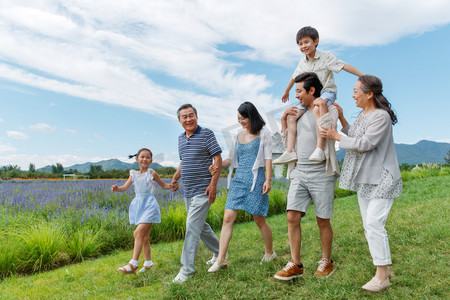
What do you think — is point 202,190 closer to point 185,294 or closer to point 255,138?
point 255,138

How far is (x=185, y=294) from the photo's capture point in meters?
3.51

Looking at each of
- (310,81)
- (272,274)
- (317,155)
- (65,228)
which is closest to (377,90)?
(310,81)

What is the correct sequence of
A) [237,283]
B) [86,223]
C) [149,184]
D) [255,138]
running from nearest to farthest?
[237,283] → [255,138] → [149,184] → [86,223]

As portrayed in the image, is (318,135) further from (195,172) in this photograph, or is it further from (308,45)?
(195,172)

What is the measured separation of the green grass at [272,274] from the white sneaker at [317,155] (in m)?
1.20

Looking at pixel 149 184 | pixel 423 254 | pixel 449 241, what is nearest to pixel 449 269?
pixel 423 254

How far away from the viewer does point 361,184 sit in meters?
3.31

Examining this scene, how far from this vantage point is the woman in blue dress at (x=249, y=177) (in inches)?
151

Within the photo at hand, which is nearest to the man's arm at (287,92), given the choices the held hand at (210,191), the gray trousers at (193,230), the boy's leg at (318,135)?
the boy's leg at (318,135)

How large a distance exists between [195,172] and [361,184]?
5.85ft

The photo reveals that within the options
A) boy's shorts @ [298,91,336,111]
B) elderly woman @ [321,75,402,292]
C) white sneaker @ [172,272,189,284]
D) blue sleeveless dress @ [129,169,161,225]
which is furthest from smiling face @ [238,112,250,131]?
white sneaker @ [172,272,189,284]

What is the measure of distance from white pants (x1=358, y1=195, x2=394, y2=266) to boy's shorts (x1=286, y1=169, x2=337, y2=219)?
0.41 meters

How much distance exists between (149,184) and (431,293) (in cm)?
320

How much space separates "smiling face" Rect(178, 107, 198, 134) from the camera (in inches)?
163
